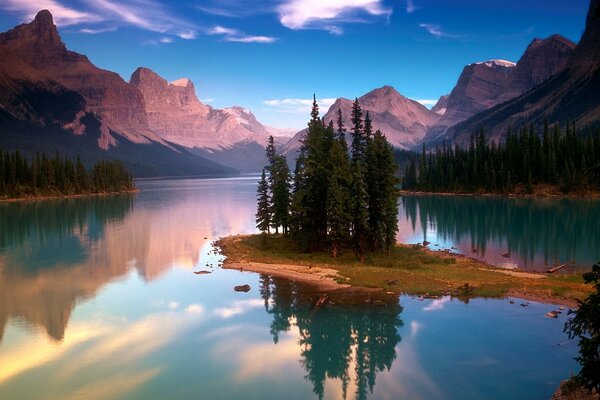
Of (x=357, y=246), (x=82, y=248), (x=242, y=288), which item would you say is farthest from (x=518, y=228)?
(x=82, y=248)

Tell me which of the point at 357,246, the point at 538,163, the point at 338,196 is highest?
the point at 538,163

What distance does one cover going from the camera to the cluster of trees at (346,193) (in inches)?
2623

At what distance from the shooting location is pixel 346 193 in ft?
221

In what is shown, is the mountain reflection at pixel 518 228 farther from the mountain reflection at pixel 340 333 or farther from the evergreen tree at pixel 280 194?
the mountain reflection at pixel 340 333

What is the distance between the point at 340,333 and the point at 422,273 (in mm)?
22353

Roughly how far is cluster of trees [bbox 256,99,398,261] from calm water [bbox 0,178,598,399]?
1420 cm

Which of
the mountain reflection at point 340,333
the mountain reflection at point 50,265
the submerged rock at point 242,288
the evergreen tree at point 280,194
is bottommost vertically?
the mountain reflection at point 340,333

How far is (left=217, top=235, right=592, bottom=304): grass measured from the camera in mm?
50781

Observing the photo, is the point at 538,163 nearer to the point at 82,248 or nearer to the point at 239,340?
the point at 82,248

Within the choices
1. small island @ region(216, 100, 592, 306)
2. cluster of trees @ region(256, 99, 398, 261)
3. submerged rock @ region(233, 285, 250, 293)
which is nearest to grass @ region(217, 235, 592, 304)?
small island @ region(216, 100, 592, 306)

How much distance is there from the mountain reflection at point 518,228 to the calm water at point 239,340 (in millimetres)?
3850

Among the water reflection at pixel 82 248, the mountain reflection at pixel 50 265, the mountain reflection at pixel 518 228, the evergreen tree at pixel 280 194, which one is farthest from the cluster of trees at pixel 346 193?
the mountain reflection at pixel 50 265

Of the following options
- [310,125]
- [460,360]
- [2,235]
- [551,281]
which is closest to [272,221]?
[310,125]

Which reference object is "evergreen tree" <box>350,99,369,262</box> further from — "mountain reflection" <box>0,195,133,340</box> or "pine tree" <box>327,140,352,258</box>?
"mountain reflection" <box>0,195,133,340</box>
